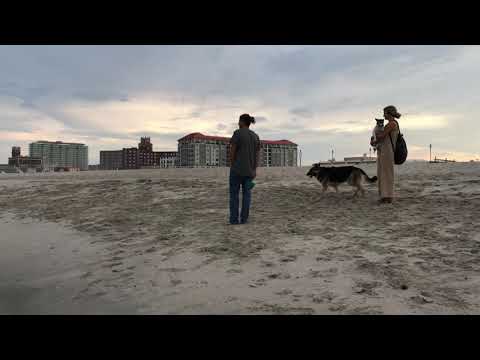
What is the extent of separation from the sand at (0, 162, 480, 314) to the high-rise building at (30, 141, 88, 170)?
16623 cm

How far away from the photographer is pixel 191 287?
10.2 feet

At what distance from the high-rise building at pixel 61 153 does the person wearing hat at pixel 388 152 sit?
168 meters

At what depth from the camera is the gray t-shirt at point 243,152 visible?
5.66m

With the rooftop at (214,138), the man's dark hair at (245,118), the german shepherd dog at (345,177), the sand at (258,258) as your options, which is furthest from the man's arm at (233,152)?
the rooftop at (214,138)

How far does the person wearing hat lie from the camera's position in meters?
6.71

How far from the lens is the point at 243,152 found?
5688mm

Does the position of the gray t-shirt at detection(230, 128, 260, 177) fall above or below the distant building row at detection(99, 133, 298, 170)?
below

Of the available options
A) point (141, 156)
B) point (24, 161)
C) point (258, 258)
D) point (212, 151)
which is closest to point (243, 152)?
point (258, 258)

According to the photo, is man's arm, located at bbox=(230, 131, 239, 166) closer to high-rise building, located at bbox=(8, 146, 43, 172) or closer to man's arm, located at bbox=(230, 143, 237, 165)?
man's arm, located at bbox=(230, 143, 237, 165)

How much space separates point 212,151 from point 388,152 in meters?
109

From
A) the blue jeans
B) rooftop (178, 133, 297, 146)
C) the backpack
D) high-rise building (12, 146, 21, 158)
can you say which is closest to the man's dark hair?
the blue jeans

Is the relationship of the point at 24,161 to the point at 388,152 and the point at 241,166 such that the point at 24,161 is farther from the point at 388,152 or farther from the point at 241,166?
the point at 388,152
